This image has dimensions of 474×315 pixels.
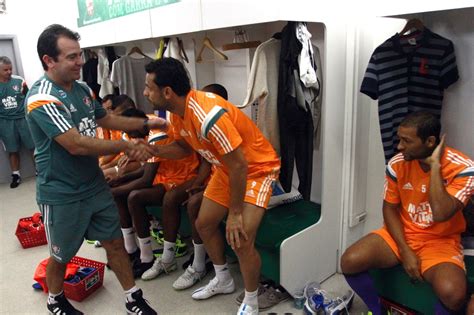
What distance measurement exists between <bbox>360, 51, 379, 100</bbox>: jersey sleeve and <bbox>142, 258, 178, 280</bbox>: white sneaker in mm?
1549

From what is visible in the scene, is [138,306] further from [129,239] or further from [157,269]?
[129,239]

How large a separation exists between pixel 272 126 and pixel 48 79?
112 centimetres

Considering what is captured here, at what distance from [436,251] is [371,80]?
0.83 metres

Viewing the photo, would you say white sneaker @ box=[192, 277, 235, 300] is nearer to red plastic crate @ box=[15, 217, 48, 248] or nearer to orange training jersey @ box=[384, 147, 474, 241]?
orange training jersey @ box=[384, 147, 474, 241]

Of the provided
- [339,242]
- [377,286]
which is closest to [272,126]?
→ [339,242]

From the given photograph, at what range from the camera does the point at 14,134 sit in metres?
4.39

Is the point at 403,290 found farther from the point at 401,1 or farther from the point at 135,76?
the point at 135,76

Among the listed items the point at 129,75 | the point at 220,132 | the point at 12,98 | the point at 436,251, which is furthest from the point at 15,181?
the point at 436,251

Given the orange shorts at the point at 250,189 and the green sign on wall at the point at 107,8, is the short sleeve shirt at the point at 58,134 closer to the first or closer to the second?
the orange shorts at the point at 250,189

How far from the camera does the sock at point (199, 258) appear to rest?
2285 millimetres

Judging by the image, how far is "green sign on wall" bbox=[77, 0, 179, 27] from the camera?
2.80 metres

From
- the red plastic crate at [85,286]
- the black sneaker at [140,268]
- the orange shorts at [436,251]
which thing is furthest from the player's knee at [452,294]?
the red plastic crate at [85,286]

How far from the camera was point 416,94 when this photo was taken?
1.85m

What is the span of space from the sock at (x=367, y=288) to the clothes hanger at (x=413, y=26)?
1155 mm
